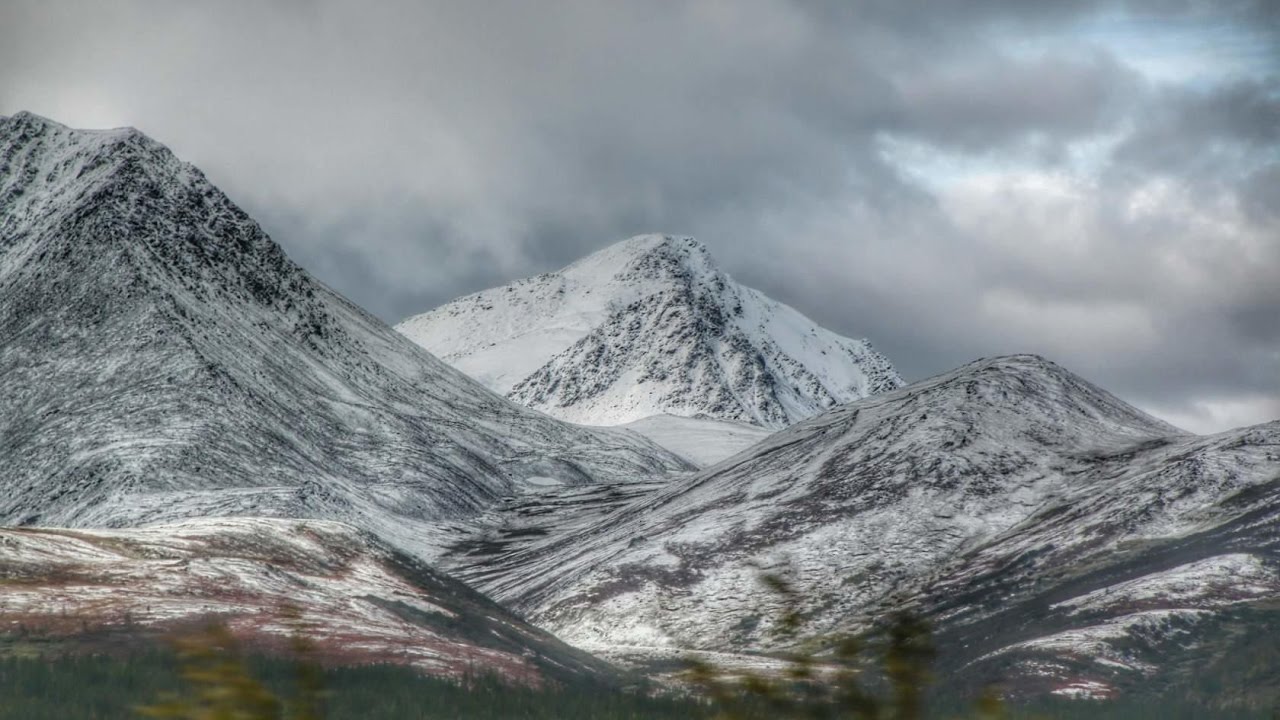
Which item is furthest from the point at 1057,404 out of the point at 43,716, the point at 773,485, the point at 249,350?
the point at 43,716

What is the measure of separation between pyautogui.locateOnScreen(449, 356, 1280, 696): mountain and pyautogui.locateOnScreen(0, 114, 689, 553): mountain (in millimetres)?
19547

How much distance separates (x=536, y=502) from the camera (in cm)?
15262

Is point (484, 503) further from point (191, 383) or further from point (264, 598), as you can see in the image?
point (264, 598)

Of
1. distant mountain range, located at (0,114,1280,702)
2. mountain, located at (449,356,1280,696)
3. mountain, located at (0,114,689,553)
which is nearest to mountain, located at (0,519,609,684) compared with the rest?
distant mountain range, located at (0,114,1280,702)

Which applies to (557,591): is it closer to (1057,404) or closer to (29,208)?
(1057,404)

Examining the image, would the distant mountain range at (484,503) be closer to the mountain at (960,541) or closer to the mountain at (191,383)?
the mountain at (960,541)

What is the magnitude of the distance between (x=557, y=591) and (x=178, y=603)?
46.8 m

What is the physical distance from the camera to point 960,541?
94250mm

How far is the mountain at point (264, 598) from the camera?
1603 inches

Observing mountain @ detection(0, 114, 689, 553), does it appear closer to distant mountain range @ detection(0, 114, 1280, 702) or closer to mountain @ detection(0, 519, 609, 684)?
distant mountain range @ detection(0, 114, 1280, 702)

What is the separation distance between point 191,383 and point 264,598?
7200 centimetres

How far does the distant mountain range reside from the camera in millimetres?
59219

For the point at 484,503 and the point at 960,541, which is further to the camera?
the point at 484,503

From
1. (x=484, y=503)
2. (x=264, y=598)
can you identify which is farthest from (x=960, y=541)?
(x=484, y=503)
